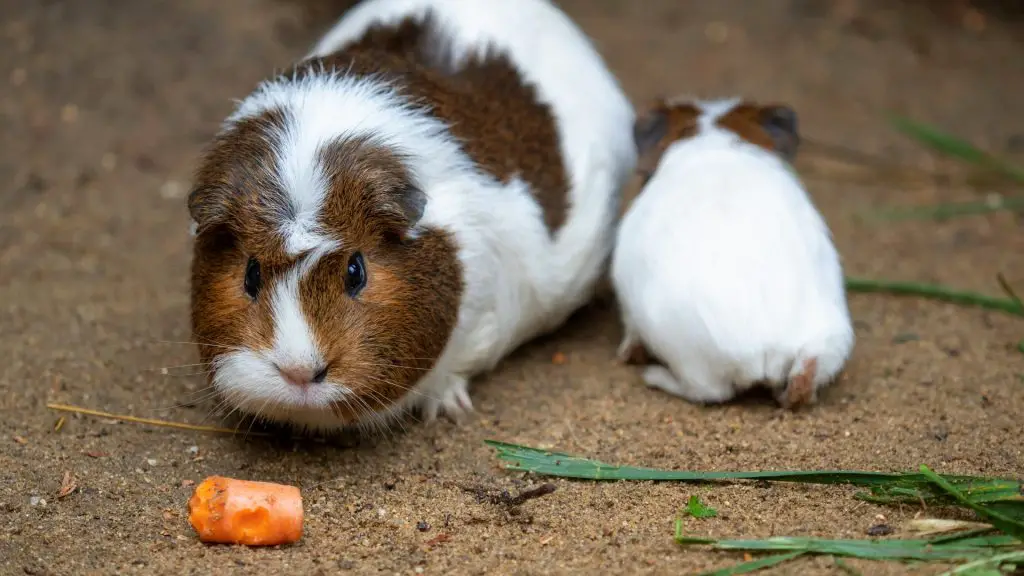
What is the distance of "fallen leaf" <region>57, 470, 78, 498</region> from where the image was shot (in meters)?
3.59

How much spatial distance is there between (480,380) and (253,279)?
132cm

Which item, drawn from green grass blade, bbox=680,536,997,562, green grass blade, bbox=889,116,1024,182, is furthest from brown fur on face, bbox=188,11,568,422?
green grass blade, bbox=889,116,1024,182

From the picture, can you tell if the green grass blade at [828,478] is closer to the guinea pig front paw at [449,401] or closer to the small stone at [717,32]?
the guinea pig front paw at [449,401]

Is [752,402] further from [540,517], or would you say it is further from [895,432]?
[540,517]

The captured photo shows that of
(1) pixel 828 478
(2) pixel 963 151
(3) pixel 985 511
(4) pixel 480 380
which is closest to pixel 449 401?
(4) pixel 480 380

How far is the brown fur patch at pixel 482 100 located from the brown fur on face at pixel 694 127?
50 centimetres

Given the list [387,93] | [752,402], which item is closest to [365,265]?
[387,93]

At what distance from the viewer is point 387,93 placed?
160 inches

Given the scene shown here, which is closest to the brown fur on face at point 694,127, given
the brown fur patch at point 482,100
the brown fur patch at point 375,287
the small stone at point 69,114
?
the brown fur patch at point 482,100

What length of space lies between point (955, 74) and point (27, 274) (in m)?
6.05

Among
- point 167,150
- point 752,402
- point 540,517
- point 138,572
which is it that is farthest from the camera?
point 167,150

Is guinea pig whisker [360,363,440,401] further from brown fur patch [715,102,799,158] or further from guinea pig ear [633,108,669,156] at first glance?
brown fur patch [715,102,799,158]

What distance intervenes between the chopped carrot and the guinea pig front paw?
3.11ft

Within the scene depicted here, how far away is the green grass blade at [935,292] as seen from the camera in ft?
16.1
